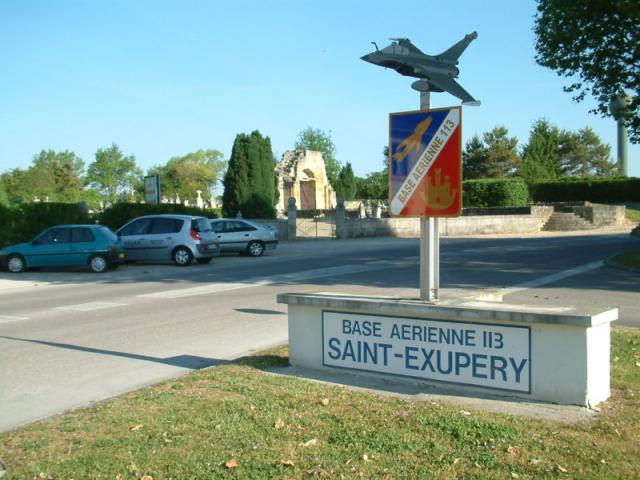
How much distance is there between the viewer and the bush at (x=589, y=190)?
51906 millimetres

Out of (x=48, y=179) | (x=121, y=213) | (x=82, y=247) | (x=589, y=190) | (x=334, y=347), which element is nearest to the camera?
(x=334, y=347)

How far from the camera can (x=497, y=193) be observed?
49.9 meters

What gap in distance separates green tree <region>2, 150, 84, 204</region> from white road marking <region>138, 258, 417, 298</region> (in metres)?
48.3

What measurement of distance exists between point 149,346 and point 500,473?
578cm

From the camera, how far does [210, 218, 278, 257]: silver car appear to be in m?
24.8

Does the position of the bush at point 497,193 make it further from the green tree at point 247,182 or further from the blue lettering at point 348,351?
the blue lettering at point 348,351

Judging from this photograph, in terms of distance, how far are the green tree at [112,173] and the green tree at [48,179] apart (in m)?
2.99

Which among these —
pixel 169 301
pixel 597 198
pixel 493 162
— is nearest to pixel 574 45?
pixel 169 301

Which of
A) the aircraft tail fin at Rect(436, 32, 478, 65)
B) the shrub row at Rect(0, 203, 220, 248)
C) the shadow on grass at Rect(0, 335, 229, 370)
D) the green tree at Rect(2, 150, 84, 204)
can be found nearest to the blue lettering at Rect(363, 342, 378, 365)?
the shadow on grass at Rect(0, 335, 229, 370)

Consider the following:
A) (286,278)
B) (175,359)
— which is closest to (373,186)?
(286,278)

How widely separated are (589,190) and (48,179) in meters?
55.5

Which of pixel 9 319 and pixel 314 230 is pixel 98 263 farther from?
pixel 314 230

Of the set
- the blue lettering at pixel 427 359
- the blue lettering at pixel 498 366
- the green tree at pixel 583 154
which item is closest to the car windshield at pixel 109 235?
the blue lettering at pixel 427 359

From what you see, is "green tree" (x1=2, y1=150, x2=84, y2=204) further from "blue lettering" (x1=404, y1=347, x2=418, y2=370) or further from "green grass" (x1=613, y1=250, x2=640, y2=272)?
"blue lettering" (x1=404, y1=347, x2=418, y2=370)
